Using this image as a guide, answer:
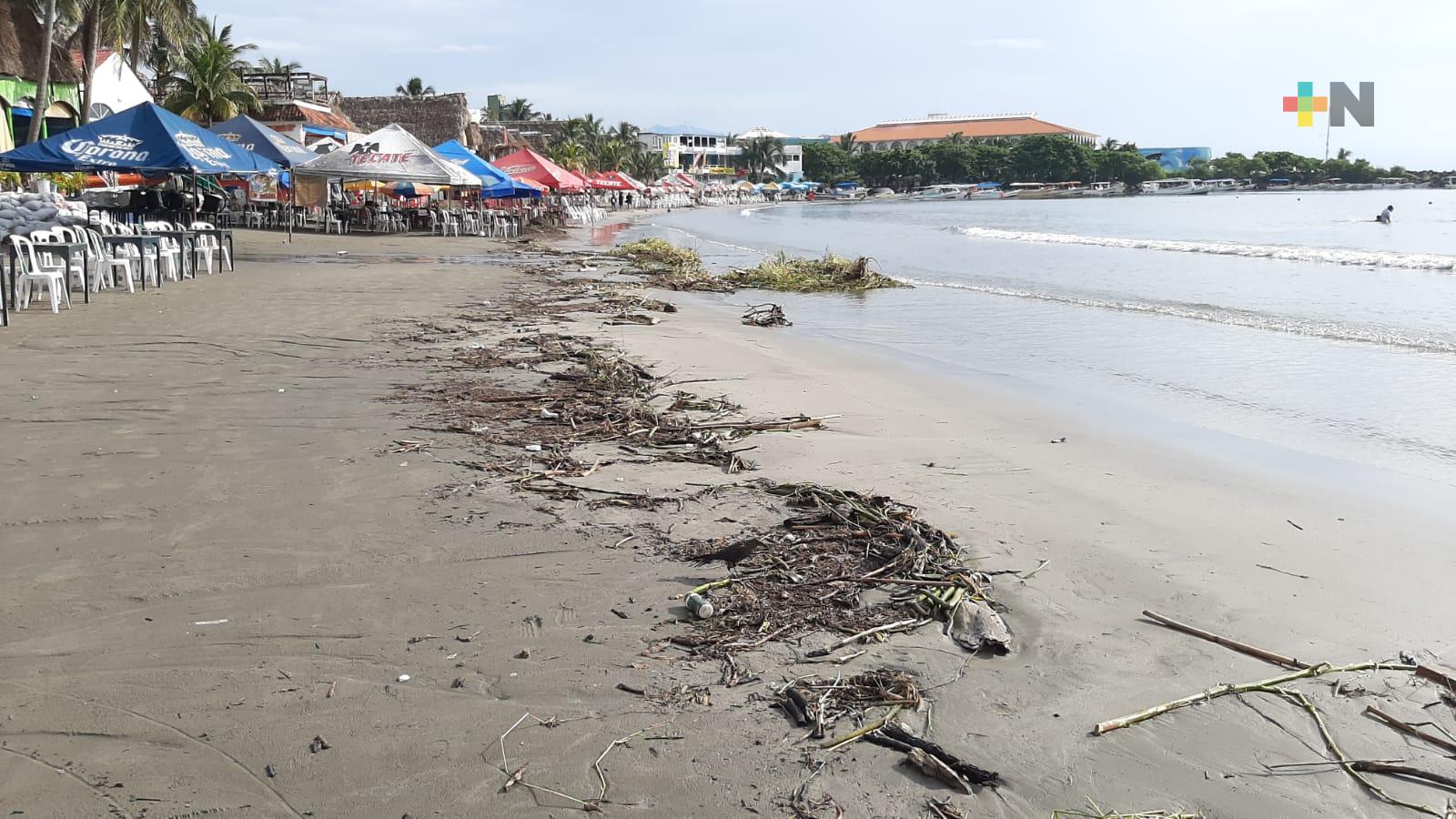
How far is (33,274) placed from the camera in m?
10.8

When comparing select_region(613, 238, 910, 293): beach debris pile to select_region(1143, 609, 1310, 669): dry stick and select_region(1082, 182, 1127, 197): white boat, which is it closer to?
select_region(1143, 609, 1310, 669): dry stick

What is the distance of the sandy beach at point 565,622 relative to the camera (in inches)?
112

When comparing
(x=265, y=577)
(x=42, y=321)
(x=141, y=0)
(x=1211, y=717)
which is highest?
(x=141, y=0)

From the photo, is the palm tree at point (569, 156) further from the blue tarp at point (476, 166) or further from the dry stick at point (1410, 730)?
the dry stick at point (1410, 730)

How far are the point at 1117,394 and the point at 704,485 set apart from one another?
5356 mm

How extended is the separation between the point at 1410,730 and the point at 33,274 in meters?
12.2

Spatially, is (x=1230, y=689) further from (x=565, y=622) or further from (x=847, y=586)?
(x=565, y=622)

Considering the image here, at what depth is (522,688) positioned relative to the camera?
3.27 meters

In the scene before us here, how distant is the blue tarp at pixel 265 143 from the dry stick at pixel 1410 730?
80.8 ft

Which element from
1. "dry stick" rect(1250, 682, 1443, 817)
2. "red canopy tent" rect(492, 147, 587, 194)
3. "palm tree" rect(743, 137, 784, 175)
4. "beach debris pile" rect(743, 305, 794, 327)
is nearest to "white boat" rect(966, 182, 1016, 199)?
→ "palm tree" rect(743, 137, 784, 175)

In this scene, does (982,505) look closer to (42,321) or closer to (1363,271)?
(42,321)

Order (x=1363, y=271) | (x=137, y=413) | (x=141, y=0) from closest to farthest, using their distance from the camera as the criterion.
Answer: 1. (x=137, y=413)
2. (x=1363, y=271)
3. (x=141, y=0)

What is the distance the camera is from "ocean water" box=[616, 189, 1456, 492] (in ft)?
26.5

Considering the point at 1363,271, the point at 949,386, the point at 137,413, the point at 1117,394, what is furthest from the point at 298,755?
the point at 1363,271
